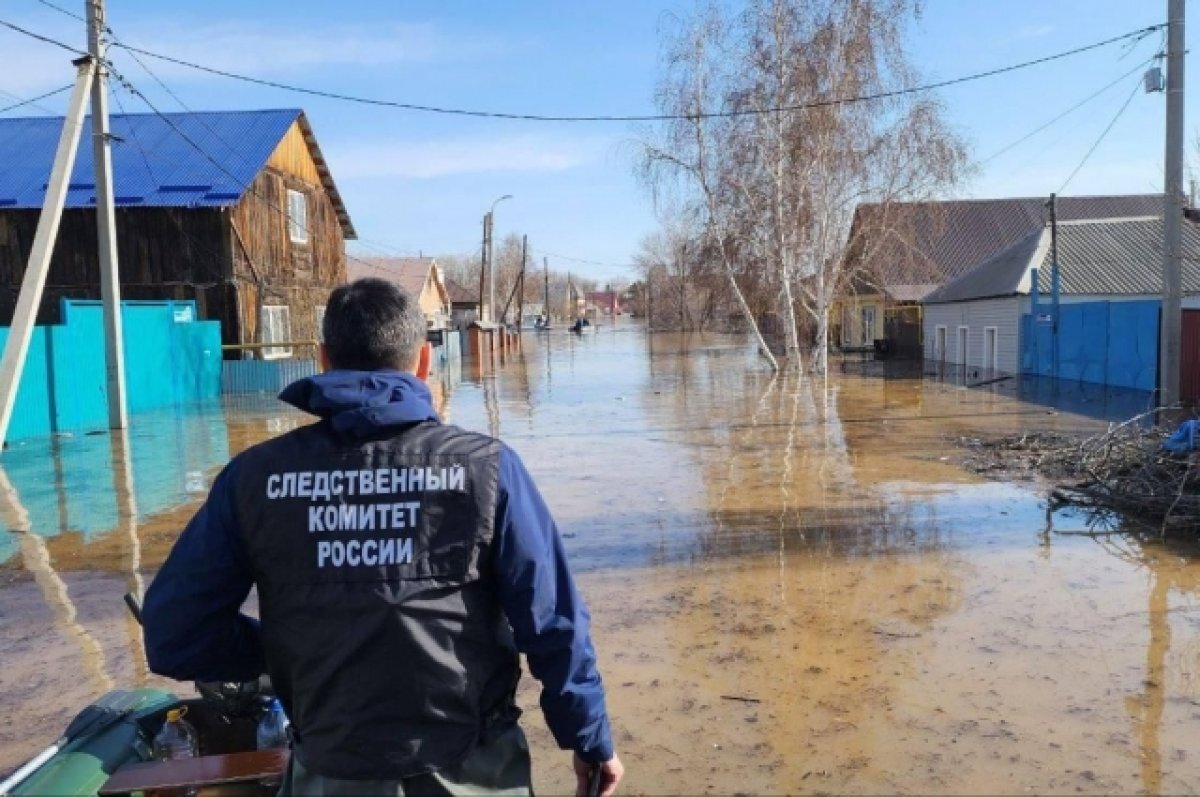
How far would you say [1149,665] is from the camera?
14.9 feet

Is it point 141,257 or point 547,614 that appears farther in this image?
point 141,257

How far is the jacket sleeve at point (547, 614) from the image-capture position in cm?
183

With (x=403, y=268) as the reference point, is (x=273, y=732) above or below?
below

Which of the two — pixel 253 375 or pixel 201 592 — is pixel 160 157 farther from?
pixel 201 592

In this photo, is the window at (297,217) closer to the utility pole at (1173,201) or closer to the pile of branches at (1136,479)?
the utility pole at (1173,201)

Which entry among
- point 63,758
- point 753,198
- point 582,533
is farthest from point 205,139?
point 63,758

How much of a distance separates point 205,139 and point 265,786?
25516 millimetres

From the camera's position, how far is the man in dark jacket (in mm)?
1747

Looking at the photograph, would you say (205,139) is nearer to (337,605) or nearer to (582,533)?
(582,533)

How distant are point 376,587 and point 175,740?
1.50 metres

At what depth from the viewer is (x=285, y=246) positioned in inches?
1011

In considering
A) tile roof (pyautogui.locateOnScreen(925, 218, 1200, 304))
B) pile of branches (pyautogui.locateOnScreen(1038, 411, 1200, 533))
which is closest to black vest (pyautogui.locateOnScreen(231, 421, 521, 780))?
pile of branches (pyautogui.locateOnScreen(1038, 411, 1200, 533))

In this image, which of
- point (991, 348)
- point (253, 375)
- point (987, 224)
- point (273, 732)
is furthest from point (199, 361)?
point (987, 224)

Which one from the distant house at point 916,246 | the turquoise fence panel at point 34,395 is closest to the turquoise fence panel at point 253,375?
the turquoise fence panel at point 34,395
